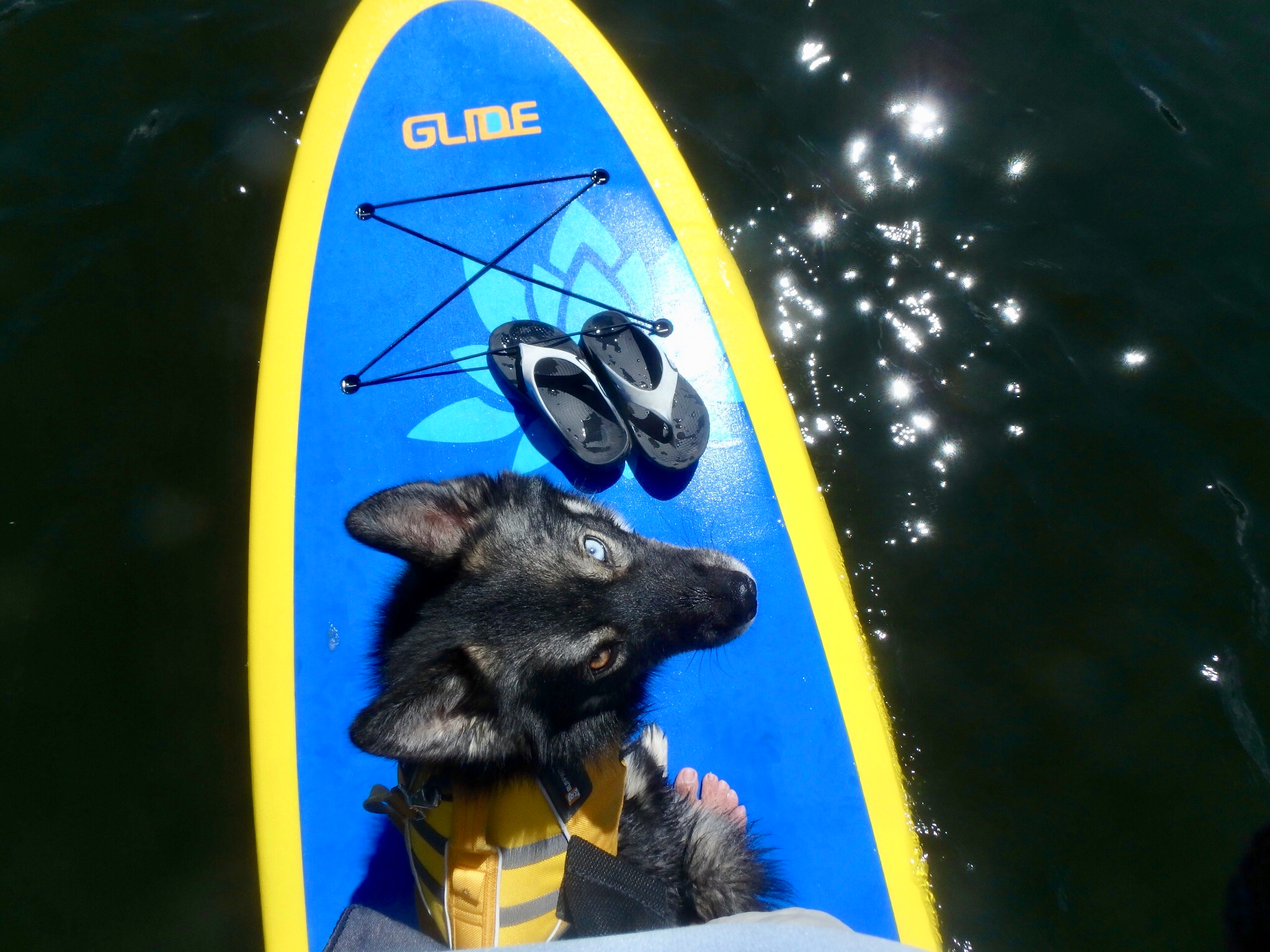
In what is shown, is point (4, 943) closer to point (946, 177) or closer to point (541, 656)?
point (541, 656)

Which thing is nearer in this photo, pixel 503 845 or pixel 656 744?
pixel 503 845

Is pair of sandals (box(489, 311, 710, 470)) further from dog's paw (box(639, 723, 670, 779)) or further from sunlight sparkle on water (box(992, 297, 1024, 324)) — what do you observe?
sunlight sparkle on water (box(992, 297, 1024, 324))

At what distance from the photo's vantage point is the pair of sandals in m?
3.76

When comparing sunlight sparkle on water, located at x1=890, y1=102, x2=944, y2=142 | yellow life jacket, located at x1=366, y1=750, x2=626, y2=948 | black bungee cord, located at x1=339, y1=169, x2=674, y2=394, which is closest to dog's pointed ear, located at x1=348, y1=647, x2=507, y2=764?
yellow life jacket, located at x1=366, y1=750, x2=626, y2=948

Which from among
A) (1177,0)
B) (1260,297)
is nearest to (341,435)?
(1260,297)

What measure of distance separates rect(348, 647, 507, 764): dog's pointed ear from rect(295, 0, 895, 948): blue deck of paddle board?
109 centimetres

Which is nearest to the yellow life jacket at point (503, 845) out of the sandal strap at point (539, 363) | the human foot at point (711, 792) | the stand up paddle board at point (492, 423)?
the human foot at point (711, 792)

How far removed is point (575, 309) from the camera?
13.4 feet

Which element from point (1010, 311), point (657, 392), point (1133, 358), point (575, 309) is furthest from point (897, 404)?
point (575, 309)

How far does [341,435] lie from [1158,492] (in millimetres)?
4419

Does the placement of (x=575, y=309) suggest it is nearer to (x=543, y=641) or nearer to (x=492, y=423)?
(x=492, y=423)

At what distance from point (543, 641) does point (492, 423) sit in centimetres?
186

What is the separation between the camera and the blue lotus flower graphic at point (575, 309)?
388 centimetres

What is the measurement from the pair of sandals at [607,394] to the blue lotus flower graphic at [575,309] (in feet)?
0.42
